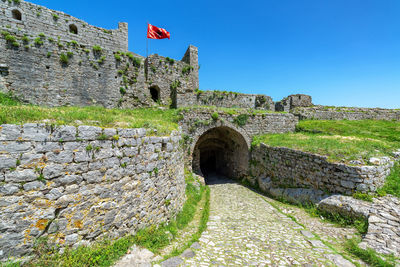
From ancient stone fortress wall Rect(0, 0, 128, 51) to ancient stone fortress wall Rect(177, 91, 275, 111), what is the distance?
7870 mm

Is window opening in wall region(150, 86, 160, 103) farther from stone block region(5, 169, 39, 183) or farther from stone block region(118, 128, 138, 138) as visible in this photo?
stone block region(5, 169, 39, 183)

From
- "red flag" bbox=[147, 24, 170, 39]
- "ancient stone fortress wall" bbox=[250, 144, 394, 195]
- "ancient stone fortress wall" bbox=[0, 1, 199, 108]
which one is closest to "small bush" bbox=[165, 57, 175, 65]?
"ancient stone fortress wall" bbox=[0, 1, 199, 108]

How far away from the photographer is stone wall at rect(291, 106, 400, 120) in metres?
18.1

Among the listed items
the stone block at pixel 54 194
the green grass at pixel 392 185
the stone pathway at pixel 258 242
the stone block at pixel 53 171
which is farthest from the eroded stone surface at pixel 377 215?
the stone block at pixel 53 171

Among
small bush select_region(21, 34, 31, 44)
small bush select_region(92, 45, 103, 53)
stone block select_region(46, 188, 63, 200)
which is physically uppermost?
small bush select_region(92, 45, 103, 53)

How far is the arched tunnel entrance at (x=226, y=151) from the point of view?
13781mm

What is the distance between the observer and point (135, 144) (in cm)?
505

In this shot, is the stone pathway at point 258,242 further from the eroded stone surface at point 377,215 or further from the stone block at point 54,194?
the stone block at point 54,194

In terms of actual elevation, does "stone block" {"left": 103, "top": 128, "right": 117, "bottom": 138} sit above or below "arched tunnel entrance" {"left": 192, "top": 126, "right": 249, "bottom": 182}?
above

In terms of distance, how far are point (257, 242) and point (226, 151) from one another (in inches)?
443

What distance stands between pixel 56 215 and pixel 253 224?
6.37 meters

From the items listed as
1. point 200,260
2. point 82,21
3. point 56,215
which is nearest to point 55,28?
point 82,21

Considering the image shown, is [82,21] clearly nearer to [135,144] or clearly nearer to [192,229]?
[135,144]

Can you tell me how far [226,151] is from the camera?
16.6 m
